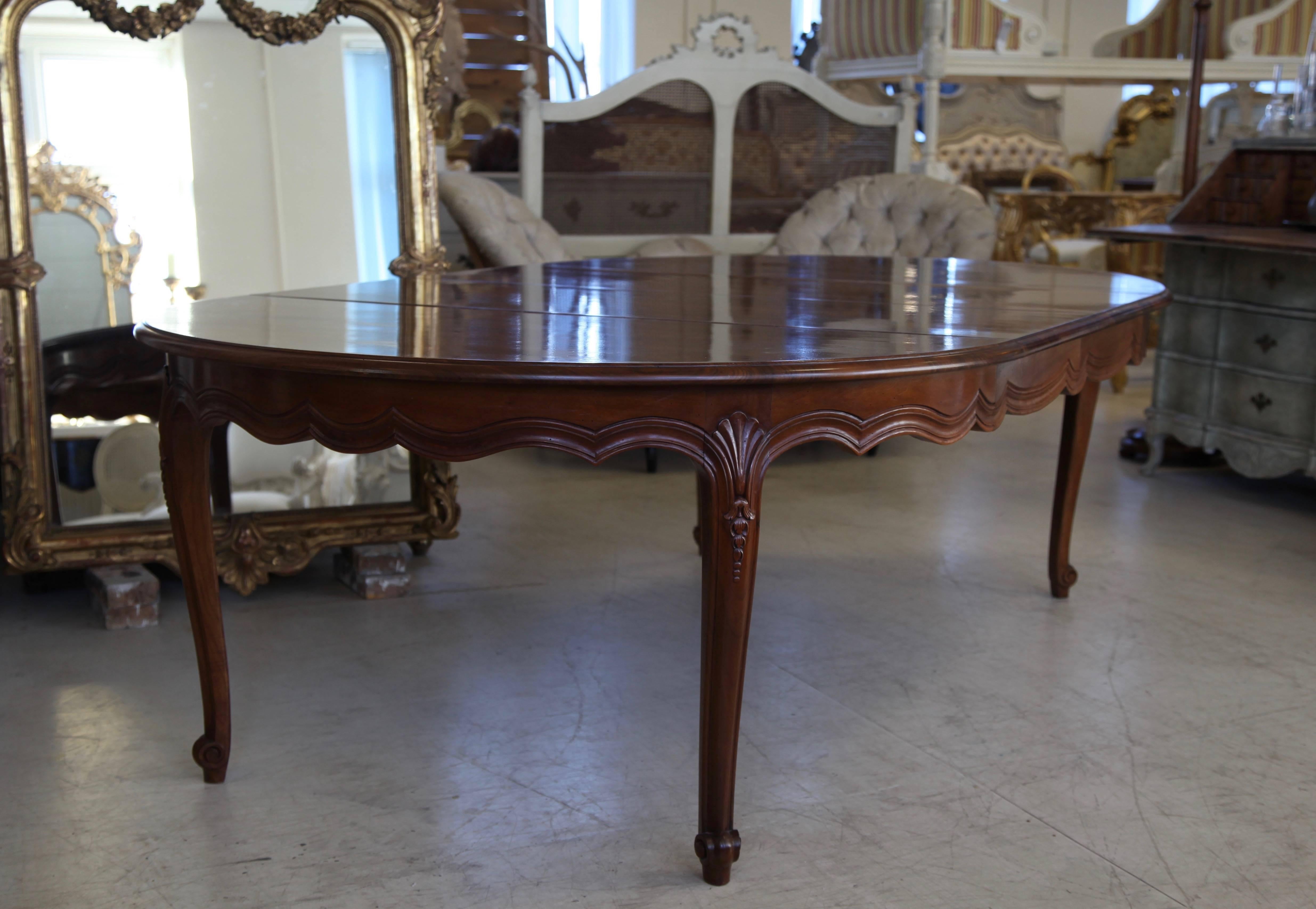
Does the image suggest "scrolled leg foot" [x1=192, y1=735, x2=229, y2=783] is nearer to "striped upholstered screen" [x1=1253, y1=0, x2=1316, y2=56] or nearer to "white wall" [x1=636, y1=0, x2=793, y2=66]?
"striped upholstered screen" [x1=1253, y1=0, x2=1316, y2=56]

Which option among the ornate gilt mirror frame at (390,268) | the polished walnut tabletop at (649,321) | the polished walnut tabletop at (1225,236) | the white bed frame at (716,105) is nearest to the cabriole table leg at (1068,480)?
the polished walnut tabletop at (649,321)

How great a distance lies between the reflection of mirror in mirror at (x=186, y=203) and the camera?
8.77 ft

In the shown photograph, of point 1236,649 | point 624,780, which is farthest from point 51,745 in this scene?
point 1236,649

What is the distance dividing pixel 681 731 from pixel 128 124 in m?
1.95

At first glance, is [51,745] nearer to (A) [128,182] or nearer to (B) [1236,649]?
(A) [128,182]

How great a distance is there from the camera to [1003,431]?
4.70 meters

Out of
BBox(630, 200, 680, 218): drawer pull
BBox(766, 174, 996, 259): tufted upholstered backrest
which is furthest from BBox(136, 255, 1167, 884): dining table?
BBox(630, 200, 680, 218): drawer pull

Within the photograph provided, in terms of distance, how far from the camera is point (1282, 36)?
23.8 feet

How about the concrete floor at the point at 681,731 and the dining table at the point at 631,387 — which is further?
the concrete floor at the point at 681,731

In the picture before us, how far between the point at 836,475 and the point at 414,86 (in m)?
1.93

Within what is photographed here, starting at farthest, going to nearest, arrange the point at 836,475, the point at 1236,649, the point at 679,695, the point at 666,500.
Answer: the point at 836,475 → the point at 666,500 → the point at 1236,649 → the point at 679,695

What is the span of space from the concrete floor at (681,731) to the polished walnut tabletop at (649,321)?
74 cm

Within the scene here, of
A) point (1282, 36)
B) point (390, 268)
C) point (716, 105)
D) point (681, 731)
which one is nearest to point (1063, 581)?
point (681, 731)

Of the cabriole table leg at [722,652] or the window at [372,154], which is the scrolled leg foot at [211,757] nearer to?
the cabriole table leg at [722,652]
